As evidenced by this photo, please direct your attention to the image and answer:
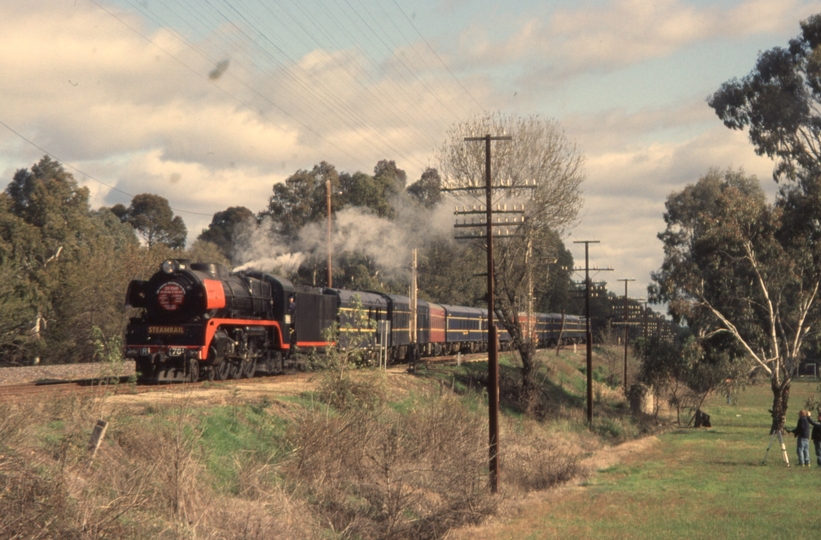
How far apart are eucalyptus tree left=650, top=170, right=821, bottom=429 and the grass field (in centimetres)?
737

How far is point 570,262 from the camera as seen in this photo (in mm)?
107312

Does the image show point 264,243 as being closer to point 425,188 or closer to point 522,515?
point 425,188

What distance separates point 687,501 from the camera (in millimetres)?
25500

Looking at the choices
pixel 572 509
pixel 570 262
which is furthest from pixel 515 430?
pixel 570 262

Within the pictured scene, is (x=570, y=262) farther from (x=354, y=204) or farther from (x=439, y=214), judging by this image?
(x=439, y=214)

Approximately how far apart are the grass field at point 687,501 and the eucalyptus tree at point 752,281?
290 inches

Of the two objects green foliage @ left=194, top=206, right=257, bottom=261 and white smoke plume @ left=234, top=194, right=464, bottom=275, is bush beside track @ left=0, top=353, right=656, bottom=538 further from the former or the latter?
green foliage @ left=194, top=206, right=257, bottom=261

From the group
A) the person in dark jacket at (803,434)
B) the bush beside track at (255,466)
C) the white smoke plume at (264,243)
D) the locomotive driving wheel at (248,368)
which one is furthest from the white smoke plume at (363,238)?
the bush beside track at (255,466)

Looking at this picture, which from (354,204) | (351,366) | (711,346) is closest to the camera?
(351,366)

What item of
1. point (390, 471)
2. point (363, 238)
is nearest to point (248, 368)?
point (390, 471)

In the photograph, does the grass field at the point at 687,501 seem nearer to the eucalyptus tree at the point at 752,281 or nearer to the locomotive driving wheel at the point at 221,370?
the eucalyptus tree at the point at 752,281

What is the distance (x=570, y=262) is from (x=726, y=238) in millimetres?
62434

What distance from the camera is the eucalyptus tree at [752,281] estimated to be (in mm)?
44438

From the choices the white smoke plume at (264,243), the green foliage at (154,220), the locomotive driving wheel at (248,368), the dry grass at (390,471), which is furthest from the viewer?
the green foliage at (154,220)
